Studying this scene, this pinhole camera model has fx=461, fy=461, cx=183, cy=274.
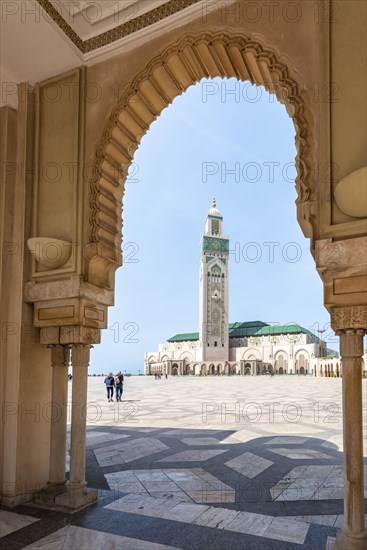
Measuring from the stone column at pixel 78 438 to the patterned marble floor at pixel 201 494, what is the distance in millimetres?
118

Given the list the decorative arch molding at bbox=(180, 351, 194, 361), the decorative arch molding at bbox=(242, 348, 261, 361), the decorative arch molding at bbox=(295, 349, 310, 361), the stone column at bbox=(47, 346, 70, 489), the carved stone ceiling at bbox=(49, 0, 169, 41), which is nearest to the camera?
the carved stone ceiling at bbox=(49, 0, 169, 41)

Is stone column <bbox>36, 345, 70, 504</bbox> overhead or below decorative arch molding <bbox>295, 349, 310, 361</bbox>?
overhead

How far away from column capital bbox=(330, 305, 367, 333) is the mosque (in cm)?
5497

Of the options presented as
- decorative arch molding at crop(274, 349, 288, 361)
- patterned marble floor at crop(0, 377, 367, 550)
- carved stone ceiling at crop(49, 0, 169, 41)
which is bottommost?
decorative arch molding at crop(274, 349, 288, 361)

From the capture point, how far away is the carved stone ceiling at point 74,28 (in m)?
3.56

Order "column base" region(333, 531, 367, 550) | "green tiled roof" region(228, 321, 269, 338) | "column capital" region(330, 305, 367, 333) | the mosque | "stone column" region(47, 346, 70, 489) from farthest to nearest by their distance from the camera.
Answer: "green tiled roof" region(228, 321, 269, 338) < the mosque < "stone column" region(47, 346, 70, 489) < "column capital" region(330, 305, 367, 333) < "column base" region(333, 531, 367, 550)

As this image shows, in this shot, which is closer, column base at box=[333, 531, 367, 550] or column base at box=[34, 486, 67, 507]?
column base at box=[333, 531, 367, 550]

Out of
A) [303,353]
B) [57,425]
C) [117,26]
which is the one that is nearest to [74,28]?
[117,26]

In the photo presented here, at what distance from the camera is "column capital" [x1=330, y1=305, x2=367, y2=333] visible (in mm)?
2666

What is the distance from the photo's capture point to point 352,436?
2.63m

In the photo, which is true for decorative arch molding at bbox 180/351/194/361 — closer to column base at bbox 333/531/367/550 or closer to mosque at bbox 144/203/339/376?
mosque at bbox 144/203/339/376

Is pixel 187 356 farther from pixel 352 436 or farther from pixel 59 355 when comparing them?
pixel 352 436

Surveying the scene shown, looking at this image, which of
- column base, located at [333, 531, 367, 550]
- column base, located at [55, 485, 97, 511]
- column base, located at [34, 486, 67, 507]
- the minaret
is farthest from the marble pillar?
the minaret

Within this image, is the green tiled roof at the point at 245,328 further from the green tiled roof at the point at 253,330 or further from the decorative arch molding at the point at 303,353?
the decorative arch molding at the point at 303,353
